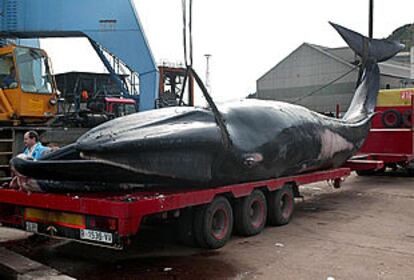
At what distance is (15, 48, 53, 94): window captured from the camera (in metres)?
11.2

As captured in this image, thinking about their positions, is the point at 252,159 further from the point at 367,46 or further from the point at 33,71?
the point at 33,71

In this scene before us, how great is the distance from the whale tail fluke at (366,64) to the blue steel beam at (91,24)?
681cm

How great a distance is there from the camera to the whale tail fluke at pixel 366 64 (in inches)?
435

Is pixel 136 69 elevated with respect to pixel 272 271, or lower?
elevated

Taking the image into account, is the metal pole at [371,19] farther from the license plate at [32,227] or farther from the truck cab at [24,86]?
the license plate at [32,227]

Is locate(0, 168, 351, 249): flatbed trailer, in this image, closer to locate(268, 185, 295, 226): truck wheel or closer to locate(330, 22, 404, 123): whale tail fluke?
→ locate(268, 185, 295, 226): truck wheel

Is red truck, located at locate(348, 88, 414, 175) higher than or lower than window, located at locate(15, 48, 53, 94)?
lower

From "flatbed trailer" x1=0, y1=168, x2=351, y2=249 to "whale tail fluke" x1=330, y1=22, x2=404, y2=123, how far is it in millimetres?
4464

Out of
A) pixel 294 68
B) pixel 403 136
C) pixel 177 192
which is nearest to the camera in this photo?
pixel 177 192

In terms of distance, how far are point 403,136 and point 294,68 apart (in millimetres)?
32253

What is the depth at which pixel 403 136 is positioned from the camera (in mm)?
12609

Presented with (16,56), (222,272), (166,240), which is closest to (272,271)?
(222,272)

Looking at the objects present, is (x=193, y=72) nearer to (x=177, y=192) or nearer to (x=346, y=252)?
(x=177, y=192)

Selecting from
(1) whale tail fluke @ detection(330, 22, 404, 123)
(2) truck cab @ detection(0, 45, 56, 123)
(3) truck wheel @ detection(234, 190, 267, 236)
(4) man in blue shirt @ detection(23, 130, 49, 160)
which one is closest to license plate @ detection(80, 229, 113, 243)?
(4) man in blue shirt @ detection(23, 130, 49, 160)
